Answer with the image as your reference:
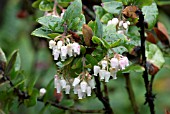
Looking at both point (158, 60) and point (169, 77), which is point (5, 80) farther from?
point (169, 77)

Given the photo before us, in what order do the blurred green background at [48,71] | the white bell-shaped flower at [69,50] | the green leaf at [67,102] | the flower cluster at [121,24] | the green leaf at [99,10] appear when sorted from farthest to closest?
the blurred green background at [48,71] < the green leaf at [67,102] < the green leaf at [99,10] < the flower cluster at [121,24] < the white bell-shaped flower at [69,50]

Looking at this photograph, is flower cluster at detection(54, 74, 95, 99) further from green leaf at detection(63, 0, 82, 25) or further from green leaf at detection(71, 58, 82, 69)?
green leaf at detection(63, 0, 82, 25)

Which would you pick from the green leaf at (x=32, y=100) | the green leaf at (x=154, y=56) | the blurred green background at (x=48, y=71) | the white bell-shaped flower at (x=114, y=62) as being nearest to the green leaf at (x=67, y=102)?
the green leaf at (x=32, y=100)

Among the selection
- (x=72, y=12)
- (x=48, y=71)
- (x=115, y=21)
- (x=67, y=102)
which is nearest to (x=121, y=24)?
(x=115, y=21)

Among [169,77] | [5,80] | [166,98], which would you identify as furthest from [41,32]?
[169,77]

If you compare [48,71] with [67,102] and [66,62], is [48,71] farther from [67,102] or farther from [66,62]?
[66,62]

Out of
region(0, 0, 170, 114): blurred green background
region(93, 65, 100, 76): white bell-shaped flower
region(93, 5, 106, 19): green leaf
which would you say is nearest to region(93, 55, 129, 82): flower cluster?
region(93, 65, 100, 76): white bell-shaped flower

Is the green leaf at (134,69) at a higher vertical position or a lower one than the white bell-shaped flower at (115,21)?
lower

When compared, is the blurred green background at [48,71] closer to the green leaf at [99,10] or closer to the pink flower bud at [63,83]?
the green leaf at [99,10]

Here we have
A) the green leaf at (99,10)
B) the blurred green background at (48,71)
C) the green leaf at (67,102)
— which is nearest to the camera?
the green leaf at (99,10)
